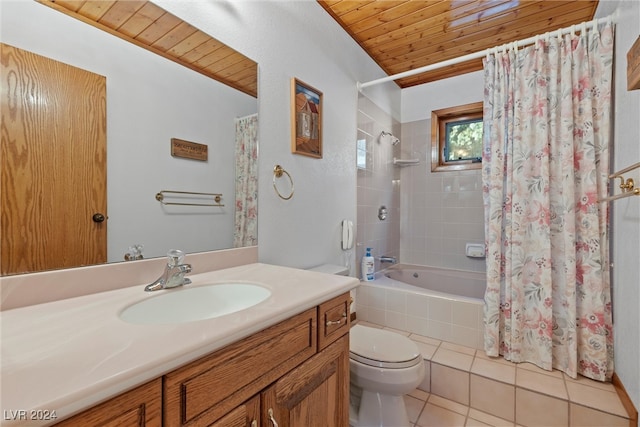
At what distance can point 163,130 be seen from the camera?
1063 mm

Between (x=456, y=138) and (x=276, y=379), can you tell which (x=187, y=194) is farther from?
(x=456, y=138)

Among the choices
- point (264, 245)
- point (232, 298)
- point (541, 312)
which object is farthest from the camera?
point (541, 312)

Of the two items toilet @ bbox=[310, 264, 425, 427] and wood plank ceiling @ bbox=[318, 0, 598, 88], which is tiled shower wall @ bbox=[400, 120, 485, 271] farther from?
toilet @ bbox=[310, 264, 425, 427]

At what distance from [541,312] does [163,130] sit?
2.11 m

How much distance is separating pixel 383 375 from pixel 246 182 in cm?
107

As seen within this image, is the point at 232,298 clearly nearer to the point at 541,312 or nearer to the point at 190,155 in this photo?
the point at 190,155

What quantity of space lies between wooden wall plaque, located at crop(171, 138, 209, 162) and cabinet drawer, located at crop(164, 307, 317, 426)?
77cm

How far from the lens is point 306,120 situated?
1692 mm

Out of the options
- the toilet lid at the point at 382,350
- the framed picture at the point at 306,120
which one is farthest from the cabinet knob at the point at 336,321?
the framed picture at the point at 306,120

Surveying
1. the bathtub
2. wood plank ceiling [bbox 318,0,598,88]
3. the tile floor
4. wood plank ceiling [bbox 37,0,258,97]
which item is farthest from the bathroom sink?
wood plank ceiling [bbox 318,0,598,88]

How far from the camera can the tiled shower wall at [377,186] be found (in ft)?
7.77

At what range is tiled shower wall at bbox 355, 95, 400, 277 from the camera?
2.37m

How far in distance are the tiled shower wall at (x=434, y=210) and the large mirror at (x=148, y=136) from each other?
7.20 feet

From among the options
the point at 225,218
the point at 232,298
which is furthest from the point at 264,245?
the point at 232,298
